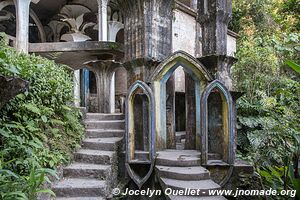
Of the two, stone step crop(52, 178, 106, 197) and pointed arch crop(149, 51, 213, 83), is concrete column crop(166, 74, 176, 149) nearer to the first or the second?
pointed arch crop(149, 51, 213, 83)

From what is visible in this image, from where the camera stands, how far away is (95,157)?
4.96 m

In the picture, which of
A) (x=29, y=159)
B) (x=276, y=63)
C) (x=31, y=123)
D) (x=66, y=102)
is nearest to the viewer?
(x=29, y=159)

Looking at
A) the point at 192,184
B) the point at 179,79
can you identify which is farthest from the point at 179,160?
the point at 179,79

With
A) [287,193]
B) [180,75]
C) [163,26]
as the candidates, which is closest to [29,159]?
[287,193]

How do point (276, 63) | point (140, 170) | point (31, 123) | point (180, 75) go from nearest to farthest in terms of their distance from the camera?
point (31, 123), point (140, 170), point (276, 63), point (180, 75)

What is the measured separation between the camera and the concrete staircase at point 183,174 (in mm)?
3631

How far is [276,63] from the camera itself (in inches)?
373

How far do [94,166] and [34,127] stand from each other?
4.64 feet

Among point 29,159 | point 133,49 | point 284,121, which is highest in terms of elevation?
point 133,49

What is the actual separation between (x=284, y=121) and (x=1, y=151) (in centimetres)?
516

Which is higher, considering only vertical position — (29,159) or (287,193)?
(29,159)

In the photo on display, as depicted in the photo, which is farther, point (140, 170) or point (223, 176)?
point (140, 170)

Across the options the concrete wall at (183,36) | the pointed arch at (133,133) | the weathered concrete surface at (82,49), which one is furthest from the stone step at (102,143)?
the concrete wall at (183,36)

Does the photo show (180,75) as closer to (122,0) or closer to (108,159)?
(122,0)
